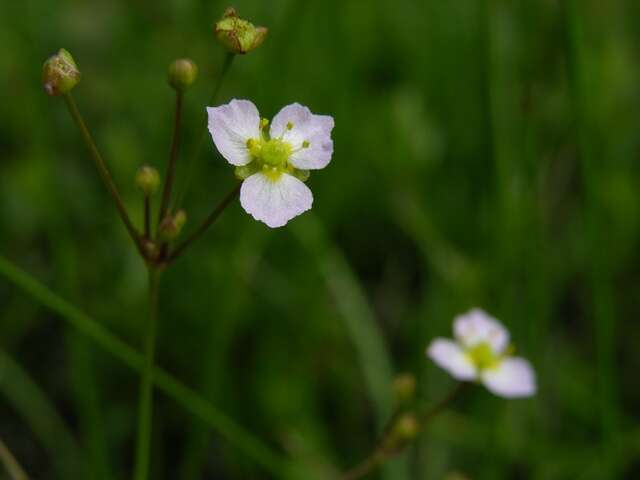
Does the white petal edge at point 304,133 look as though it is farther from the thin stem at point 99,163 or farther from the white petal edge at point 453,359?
the white petal edge at point 453,359

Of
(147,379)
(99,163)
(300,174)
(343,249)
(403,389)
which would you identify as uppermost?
(343,249)

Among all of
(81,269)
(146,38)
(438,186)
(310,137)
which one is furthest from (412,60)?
(310,137)

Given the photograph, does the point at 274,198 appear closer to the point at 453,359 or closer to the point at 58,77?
the point at 58,77

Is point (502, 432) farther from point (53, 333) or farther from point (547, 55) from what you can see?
point (547, 55)

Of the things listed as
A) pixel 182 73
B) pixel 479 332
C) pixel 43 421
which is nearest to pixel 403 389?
pixel 479 332

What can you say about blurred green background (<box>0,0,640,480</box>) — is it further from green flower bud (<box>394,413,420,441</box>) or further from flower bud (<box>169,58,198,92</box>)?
flower bud (<box>169,58,198,92</box>)

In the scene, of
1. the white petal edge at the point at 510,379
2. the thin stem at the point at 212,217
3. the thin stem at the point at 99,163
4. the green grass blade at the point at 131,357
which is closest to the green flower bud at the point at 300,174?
the thin stem at the point at 212,217
